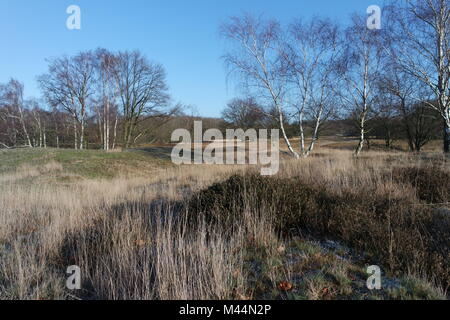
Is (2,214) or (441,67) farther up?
(441,67)

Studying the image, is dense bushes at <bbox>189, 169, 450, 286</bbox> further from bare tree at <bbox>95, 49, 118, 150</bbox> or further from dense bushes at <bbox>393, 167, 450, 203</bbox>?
bare tree at <bbox>95, 49, 118, 150</bbox>

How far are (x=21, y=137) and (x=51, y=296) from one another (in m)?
46.3

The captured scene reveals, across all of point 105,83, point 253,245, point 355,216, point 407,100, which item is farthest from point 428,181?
point 105,83

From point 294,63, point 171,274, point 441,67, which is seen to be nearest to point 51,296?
point 171,274

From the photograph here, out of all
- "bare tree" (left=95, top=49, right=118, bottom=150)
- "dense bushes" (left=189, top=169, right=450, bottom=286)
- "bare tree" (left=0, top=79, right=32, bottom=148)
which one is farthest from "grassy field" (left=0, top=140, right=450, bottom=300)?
"bare tree" (left=0, top=79, right=32, bottom=148)

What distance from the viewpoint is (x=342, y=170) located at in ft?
23.6

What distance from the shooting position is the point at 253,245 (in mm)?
3184

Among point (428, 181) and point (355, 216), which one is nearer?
point (355, 216)

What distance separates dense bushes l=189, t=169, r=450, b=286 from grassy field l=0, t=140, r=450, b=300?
0.06 feet

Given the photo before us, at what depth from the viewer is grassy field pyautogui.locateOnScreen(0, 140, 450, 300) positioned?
2258mm

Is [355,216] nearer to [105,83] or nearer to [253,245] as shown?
[253,245]

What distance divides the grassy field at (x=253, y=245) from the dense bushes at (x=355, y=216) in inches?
0.7

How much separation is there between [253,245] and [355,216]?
64.4 inches
